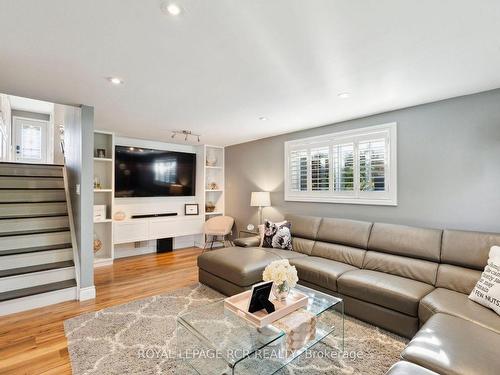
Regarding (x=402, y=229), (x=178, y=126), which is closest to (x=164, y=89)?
(x=178, y=126)

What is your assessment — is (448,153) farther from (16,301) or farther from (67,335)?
(16,301)

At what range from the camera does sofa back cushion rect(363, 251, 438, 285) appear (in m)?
2.49

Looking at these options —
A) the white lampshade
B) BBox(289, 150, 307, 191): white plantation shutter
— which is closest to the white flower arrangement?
BBox(289, 150, 307, 191): white plantation shutter

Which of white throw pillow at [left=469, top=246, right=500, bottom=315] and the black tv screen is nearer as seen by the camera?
white throw pillow at [left=469, top=246, right=500, bottom=315]

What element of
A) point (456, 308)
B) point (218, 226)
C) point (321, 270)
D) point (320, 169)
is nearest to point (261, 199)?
point (320, 169)

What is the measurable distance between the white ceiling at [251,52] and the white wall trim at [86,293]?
2228 mm

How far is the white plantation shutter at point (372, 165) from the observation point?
3.31 meters

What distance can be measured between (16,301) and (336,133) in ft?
14.6

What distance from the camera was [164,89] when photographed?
2574 mm

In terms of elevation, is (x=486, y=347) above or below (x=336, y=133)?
below

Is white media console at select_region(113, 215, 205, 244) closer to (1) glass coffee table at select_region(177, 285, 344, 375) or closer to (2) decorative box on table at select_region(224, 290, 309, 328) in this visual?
(1) glass coffee table at select_region(177, 285, 344, 375)

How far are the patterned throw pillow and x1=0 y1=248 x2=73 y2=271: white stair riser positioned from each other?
8.89 ft

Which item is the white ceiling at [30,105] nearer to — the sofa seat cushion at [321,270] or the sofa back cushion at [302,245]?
the sofa back cushion at [302,245]

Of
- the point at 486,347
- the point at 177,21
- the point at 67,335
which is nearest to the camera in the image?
the point at 486,347
